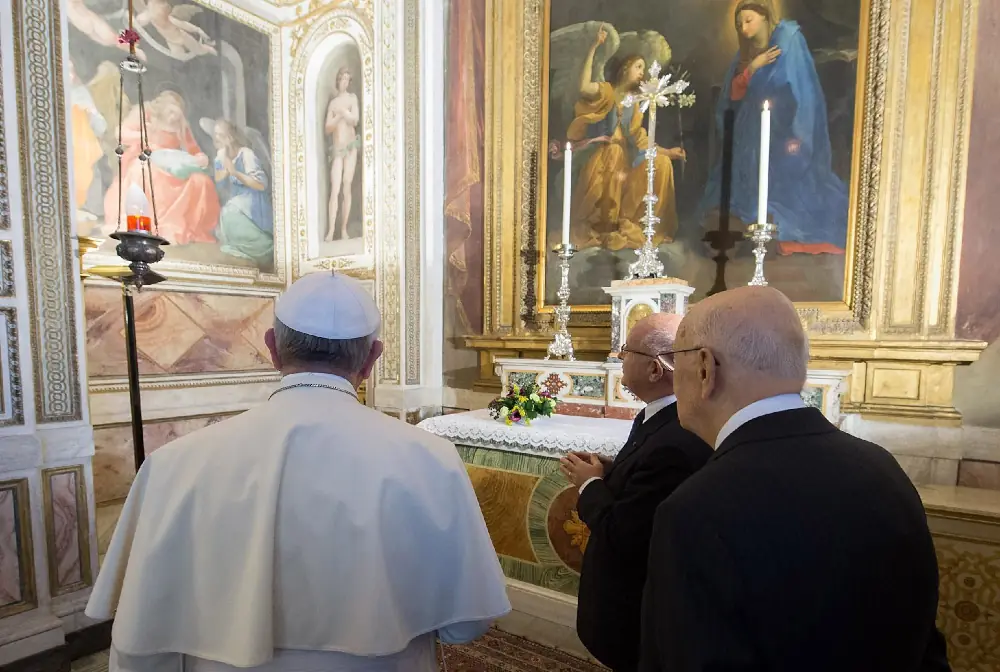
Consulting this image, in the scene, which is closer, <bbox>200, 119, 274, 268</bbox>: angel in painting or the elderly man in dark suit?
the elderly man in dark suit

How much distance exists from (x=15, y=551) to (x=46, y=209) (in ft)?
6.64

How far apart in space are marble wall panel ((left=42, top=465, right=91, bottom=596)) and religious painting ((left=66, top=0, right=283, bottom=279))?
262cm

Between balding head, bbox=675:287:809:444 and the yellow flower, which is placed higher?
balding head, bbox=675:287:809:444

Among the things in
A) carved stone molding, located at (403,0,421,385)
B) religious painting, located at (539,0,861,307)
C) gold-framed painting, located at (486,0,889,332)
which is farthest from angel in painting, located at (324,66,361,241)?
religious painting, located at (539,0,861,307)

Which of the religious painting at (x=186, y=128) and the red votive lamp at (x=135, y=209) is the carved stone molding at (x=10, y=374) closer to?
the red votive lamp at (x=135, y=209)

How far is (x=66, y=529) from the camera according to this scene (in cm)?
338

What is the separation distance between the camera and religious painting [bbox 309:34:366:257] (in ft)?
19.5

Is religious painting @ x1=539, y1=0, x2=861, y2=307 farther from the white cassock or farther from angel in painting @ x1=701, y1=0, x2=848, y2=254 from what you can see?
the white cassock

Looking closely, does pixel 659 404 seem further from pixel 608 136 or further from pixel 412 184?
pixel 412 184

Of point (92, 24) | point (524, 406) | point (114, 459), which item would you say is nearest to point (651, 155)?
point (524, 406)

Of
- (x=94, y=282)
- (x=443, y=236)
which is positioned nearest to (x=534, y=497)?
(x=443, y=236)

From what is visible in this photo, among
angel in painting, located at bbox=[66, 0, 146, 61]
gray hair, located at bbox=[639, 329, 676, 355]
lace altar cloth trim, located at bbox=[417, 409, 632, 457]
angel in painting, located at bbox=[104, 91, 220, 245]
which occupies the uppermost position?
angel in painting, located at bbox=[66, 0, 146, 61]

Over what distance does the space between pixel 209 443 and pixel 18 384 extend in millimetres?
2733

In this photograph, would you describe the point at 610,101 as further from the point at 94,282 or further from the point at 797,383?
the point at 94,282
